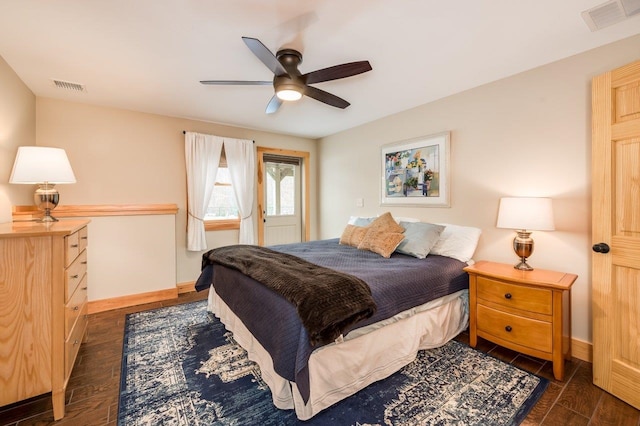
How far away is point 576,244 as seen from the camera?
7.34ft

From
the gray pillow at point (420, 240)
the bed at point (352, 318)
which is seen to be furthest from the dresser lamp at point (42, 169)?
the gray pillow at point (420, 240)

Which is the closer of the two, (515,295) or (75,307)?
(75,307)

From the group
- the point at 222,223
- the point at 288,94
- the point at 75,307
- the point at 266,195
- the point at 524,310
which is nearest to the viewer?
the point at 75,307

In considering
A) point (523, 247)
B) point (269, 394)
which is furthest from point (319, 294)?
point (523, 247)

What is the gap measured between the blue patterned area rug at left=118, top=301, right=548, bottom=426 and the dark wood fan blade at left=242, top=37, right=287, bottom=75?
86.2 inches

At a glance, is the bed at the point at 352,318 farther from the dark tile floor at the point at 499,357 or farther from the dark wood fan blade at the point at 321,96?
the dark wood fan blade at the point at 321,96

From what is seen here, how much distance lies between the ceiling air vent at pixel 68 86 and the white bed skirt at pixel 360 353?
279 centimetres

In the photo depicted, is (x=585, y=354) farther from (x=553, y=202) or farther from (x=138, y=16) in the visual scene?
(x=138, y=16)

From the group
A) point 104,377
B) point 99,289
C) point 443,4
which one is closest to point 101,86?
point 99,289

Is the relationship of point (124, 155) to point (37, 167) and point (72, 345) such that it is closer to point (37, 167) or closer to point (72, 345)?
point (37, 167)

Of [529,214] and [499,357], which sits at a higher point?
[529,214]

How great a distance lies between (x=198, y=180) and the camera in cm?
396

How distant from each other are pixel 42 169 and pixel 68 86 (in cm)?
136

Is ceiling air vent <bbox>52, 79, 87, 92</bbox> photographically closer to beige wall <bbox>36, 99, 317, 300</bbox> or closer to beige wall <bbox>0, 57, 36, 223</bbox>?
beige wall <bbox>0, 57, 36, 223</bbox>
